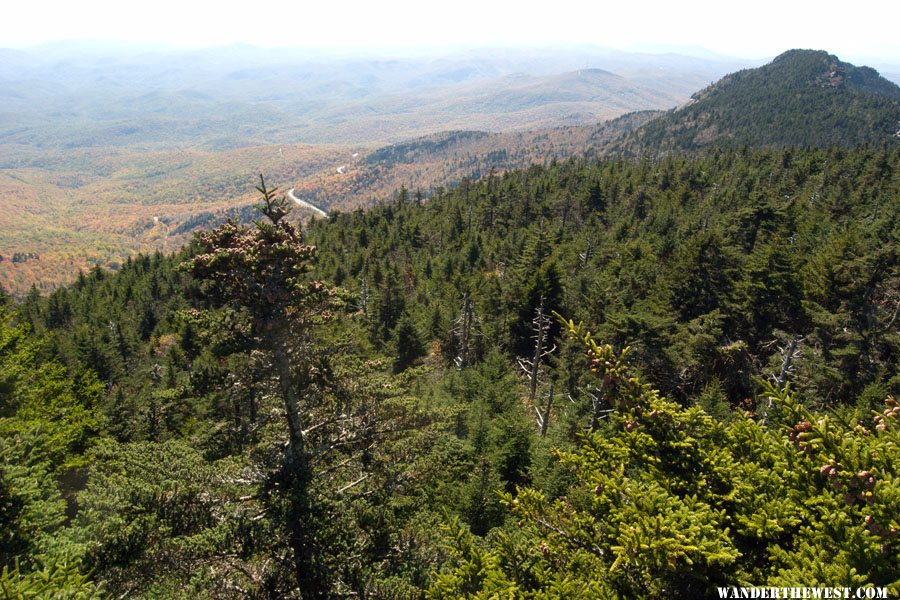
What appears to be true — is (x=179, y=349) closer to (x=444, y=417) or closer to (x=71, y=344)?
(x=71, y=344)

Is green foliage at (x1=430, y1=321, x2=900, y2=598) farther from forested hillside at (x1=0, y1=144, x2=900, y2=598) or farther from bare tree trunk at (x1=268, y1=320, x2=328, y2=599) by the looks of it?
bare tree trunk at (x1=268, y1=320, x2=328, y2=599)

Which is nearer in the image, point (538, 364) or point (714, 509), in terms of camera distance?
point (714, 509)

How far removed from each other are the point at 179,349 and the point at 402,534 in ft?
172

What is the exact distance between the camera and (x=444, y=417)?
1756cm

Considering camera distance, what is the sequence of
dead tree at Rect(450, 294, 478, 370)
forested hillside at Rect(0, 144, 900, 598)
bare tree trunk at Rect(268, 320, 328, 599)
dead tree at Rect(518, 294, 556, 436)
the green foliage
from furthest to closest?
dead tree at Rect(450, 294, 478, 370), dead tree at Rect(518, 294, 556, 436), bare tree trunk at Rect(268, 320, 328, 599), forested hillside at Rect(0, 144, 900, 598), the green foliage

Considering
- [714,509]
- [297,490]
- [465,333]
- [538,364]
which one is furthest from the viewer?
[465,333]

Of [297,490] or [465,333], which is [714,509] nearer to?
[297,490]

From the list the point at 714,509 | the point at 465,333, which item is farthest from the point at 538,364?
the point at 714,509

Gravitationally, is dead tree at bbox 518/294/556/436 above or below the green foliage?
below

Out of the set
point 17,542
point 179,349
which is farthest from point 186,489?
point 179,349

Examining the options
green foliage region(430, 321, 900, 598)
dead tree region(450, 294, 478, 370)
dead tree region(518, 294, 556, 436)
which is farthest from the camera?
dead tree region(450, 294, 478, 370)

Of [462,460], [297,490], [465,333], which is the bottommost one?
[465,333]

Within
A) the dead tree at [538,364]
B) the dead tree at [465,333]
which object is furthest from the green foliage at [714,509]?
the dead tree at [465,333]

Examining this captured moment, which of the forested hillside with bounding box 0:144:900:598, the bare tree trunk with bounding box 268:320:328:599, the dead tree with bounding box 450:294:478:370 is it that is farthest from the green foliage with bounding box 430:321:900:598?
the dead tree with bounding box 450:294:478:370
